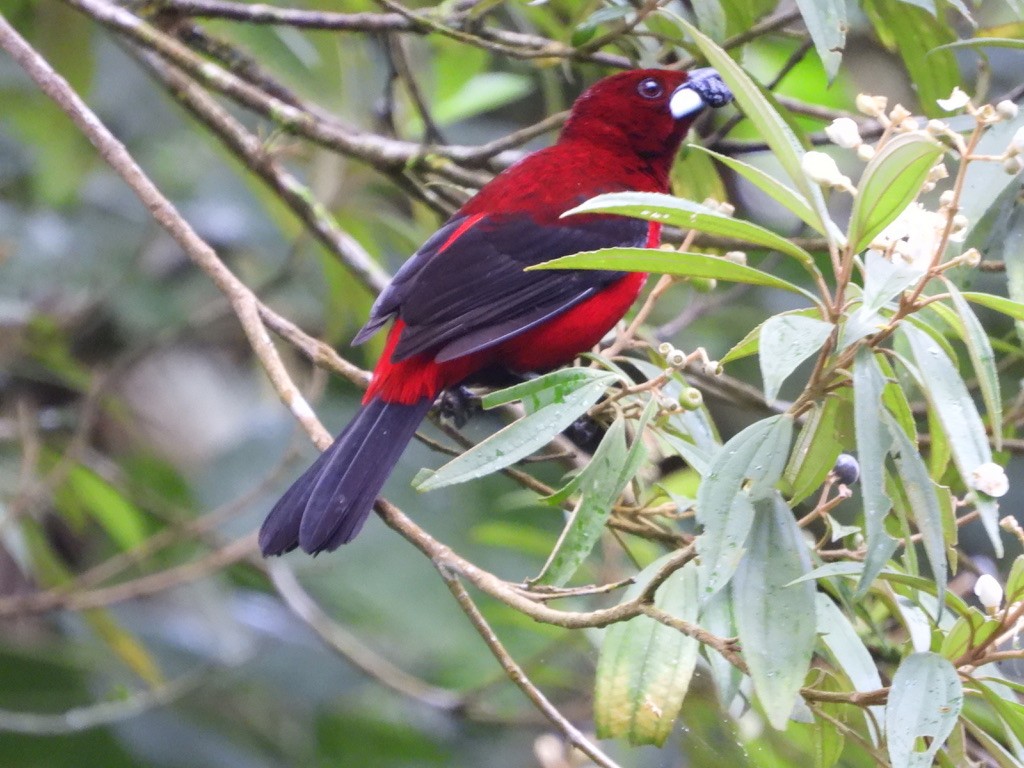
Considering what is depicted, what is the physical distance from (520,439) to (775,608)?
440 mm

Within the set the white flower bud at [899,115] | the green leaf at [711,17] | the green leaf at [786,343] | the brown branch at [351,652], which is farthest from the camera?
the brown branch at [351,652]

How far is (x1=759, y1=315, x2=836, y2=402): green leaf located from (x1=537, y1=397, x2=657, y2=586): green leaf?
14.1 inches

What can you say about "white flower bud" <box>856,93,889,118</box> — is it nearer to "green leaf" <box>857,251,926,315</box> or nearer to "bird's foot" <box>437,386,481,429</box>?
Result: "green leaf" <box>857,251,926,315</box>

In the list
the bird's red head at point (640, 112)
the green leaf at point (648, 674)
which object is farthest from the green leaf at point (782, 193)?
the bird's red head at point (640, 112)

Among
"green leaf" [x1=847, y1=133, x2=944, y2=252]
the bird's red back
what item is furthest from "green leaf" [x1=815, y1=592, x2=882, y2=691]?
the bird's red back

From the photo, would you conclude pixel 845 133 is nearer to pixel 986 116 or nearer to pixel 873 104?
pixel 873 104

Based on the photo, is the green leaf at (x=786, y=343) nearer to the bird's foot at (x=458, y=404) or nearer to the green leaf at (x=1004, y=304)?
the green leaf at (x=1004, y=304)

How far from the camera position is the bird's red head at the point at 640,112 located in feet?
11.1

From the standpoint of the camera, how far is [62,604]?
3816 mm

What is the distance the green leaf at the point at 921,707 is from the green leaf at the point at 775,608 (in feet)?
0.40

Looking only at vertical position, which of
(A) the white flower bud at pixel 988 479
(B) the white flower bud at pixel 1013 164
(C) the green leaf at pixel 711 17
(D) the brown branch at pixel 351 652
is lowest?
(D) the brown branch at pixel 351 652

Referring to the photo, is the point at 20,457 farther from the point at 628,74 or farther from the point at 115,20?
the point at 628,74

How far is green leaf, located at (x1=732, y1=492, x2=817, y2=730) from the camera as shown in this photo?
161 centimetres

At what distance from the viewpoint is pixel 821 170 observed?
1693 mm
